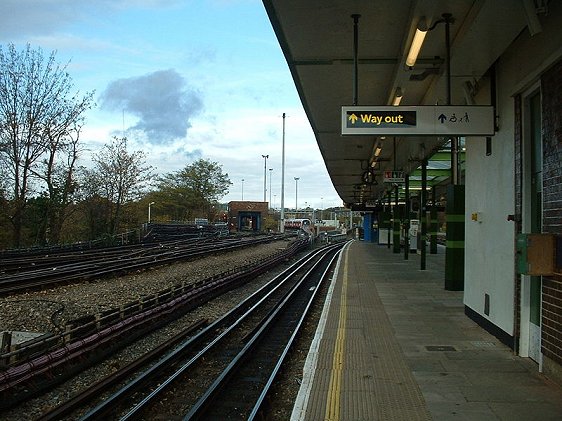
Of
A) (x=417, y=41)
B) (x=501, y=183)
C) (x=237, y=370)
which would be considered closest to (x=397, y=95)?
(x=501, y=183)

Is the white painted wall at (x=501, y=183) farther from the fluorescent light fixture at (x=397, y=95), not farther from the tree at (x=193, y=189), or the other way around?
the tree at (x=193, y=189)

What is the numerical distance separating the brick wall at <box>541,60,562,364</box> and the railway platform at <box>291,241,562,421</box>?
0.53 metres

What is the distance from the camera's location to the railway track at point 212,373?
247 inches

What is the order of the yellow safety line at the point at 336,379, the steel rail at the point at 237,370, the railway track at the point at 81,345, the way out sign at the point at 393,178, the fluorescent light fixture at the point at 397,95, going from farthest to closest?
1. the way out sign at the point at 393,178
2. the fluorescent light fixture at the point at 397,95
3. the railway track at the point at 81,345
4. the steel rail at the point at 237,370
5. the yellow safety line at the point at 336,379

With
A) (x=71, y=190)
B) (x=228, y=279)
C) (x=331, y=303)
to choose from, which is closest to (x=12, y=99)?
(x=71, y=190)

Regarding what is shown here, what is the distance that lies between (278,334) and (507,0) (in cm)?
776

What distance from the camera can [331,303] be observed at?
39.7ft

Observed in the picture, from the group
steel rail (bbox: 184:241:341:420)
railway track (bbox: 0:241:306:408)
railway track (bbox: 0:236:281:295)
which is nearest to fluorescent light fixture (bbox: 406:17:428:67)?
steel rail (bbox: 184:241:341:420)

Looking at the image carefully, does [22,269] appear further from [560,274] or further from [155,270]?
[560,274]

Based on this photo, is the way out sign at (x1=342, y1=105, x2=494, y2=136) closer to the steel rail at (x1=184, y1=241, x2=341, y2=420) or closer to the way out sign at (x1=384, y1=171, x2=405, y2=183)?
the steel rail at (x1=184, y1=241, x2=341, y2=420)

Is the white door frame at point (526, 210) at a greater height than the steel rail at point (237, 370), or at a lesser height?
greater

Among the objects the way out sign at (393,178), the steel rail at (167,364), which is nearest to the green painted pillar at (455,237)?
the steel rail at (167,364)

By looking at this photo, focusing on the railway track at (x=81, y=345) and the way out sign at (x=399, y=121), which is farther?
the railway track at (x=81, y=345)

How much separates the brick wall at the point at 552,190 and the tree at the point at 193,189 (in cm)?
7036
